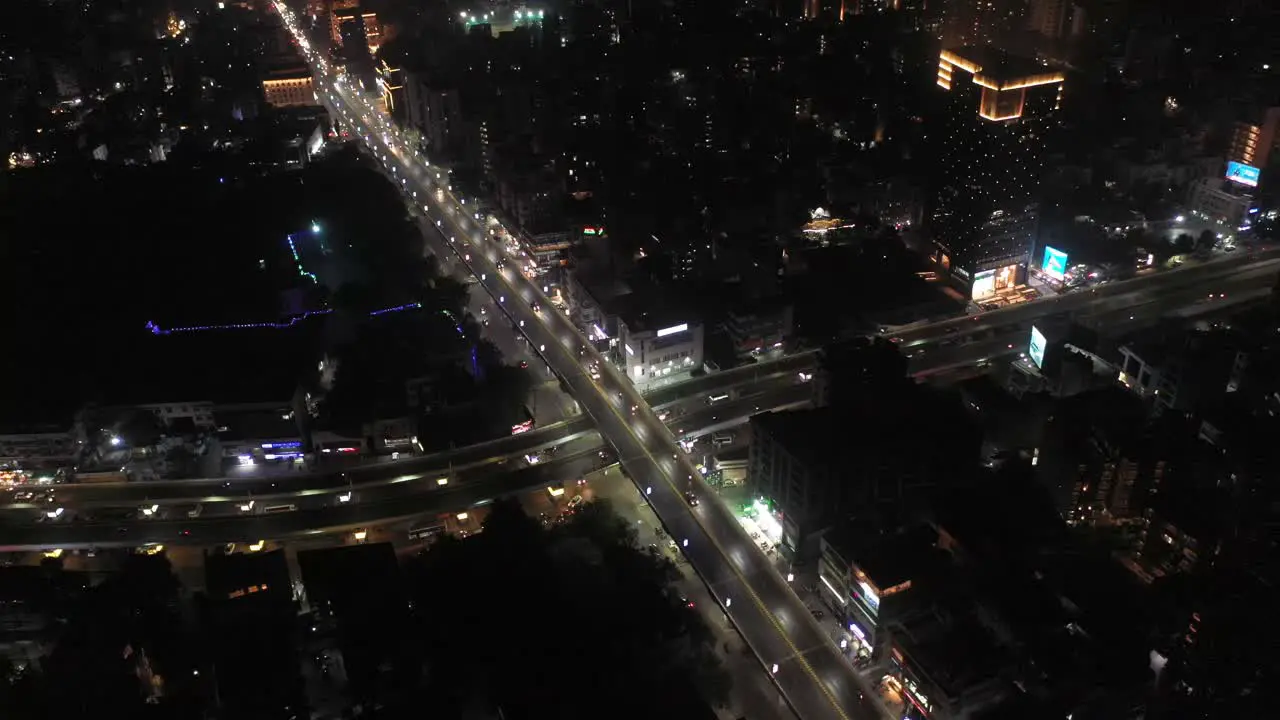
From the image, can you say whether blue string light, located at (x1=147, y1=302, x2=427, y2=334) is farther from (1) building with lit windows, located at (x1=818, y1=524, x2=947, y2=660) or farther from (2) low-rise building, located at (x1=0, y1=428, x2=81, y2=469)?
(1) building with lit windows, located at (x1=818, y1=524, x2=947, y2=660)

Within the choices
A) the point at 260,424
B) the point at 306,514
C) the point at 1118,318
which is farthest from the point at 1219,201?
the point at 260,424

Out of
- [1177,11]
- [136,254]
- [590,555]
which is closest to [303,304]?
[136,254]

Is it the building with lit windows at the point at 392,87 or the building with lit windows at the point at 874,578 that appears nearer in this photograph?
the building with lit windows at the point at 874,578

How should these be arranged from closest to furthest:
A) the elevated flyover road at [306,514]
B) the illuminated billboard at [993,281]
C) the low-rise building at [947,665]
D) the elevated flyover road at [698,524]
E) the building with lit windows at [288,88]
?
the low-rise building at [947,665]
the elevated flyover road at [698,524]
the elevated flyover road at [306,514]
the illuminated billboard at [993,281]
the building with lit windows at [288,88]

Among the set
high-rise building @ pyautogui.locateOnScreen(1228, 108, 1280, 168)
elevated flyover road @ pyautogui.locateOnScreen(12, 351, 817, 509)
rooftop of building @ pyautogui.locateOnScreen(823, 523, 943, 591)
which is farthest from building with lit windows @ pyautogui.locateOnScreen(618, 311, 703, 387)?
high-rise building @ pyautogui.locateOnScreen(1228, 108, 1280, 168)

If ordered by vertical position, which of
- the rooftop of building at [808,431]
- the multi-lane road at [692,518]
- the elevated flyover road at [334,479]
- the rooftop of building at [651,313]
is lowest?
the elevated flyover road at [334,479]

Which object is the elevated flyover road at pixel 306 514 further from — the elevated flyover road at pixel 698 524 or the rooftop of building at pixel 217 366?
the rooftop of building at pixel 217 366

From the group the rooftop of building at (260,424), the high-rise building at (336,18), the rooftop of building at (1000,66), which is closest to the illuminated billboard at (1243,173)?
the rooftop of building at (1000,66)

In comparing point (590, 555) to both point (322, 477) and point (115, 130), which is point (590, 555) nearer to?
point (322, 477)
